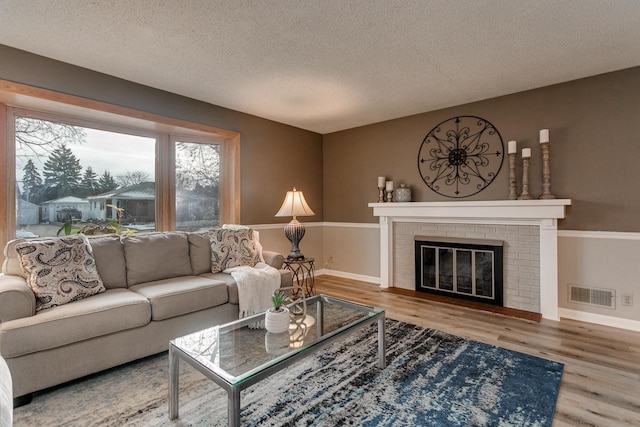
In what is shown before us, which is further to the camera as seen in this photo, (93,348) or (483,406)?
(93,348)

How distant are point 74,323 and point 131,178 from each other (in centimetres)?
192

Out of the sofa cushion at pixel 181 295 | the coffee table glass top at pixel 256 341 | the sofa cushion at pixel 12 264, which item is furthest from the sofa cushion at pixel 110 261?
the coffee table glass top at pixel 256 341

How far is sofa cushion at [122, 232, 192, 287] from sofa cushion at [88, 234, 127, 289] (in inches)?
1.7

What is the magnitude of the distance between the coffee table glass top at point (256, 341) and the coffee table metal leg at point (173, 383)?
0.08 metres

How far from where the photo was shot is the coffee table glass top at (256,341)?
144 cm

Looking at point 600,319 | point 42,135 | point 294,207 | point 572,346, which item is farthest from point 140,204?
point 600,319

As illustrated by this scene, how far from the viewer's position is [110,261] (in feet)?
8.30

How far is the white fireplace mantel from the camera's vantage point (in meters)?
3.04

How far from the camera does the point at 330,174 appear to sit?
506cm

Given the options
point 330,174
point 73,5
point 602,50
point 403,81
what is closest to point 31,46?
point 73,5

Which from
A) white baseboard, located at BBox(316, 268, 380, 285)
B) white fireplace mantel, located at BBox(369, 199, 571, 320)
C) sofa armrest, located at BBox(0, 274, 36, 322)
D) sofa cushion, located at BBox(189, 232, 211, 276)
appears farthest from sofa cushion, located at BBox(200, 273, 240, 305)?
white baseboard, located at BBox(316, 268, 380, 285)

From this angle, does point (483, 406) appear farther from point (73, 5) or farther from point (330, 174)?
point (330, 174)

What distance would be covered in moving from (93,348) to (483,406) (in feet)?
7.67

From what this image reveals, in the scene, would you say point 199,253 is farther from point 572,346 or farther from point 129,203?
point 572,346
